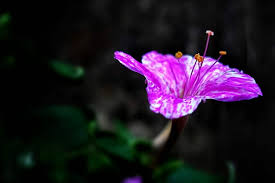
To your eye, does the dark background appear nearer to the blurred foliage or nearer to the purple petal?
the blurred foliage

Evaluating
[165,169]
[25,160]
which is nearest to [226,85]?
[165,169]

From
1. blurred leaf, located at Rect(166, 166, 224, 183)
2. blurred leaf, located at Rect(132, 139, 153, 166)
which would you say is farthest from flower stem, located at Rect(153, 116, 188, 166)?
blurred leaf, located at Rect(166, 166, 224, 183)

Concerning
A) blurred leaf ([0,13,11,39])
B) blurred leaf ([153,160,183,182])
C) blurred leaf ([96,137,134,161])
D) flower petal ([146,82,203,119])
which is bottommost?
blurred leaf ([153,160,183,182])

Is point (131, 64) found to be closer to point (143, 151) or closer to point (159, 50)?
point (143, 151)

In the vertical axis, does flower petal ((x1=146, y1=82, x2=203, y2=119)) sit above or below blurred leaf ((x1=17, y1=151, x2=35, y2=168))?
above

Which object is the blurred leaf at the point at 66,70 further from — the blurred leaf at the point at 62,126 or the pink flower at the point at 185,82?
the pink flower at the point at 185,82

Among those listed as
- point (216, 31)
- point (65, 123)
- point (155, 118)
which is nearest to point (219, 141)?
point (155, 118)

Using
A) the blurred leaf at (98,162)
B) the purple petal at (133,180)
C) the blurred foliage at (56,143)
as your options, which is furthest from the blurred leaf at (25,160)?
the purple petal at (133,180)
